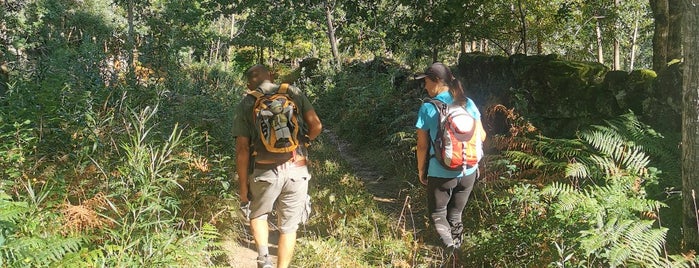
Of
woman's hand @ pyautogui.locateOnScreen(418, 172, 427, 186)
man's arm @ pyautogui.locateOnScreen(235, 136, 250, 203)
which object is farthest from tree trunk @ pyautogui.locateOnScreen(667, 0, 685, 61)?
man's arm @ pyautogui.locateOnScreen(235, 136, 250, 203)

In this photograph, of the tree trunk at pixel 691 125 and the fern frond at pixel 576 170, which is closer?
the tree trunk at pixel 691 125

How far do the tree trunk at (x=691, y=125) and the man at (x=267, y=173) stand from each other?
104 inches

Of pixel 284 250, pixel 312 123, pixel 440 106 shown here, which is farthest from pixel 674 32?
pixel 284 250

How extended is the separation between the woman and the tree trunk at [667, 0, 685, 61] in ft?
10.5

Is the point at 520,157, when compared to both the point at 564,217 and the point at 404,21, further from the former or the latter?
the point at 404,21

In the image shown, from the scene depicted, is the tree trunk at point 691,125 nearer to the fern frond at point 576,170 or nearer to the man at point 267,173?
the fern frond at point 576,170

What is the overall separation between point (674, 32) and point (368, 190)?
4.25 meters

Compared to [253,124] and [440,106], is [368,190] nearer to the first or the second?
[440,106]

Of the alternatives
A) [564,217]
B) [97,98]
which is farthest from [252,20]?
[564,217]

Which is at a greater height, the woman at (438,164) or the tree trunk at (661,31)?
the tree trunk at (661,31)

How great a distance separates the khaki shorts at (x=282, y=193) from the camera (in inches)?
145

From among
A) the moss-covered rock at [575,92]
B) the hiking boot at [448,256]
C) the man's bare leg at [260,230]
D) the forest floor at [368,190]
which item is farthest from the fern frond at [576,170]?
the man's bare leg at [260,230]

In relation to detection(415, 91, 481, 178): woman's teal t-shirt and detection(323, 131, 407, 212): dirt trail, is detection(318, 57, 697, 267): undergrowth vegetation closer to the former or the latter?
detection(323, 131, 407, 212): dirt trail

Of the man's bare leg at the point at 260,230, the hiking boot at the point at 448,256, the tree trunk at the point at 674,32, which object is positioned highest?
the tree trunk at the point at 674,32
